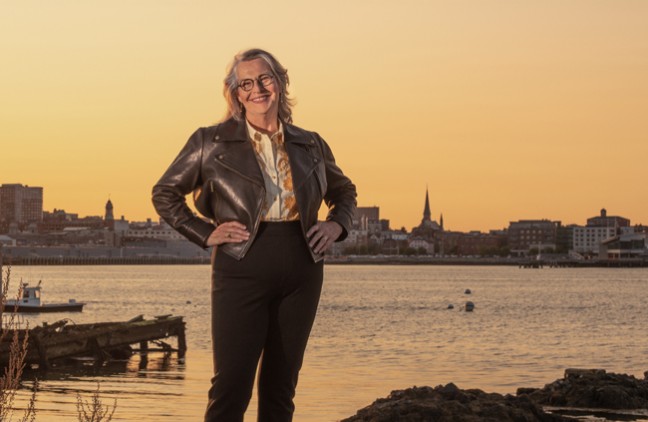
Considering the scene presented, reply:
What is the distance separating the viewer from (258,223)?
4930mm

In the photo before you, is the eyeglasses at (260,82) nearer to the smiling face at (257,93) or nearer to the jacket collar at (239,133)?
the smiling face at (257,93)

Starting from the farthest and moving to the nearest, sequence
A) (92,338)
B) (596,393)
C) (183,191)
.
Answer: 1. (92,338)
2. (596,393)
3. (183,191)

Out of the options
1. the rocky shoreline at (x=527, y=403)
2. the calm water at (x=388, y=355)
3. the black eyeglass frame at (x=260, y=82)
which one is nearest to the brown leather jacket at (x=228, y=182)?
the black eyeglass frame at (x=260, y=82)

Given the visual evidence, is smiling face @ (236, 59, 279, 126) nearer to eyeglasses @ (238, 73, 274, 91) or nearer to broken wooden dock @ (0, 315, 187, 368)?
eyeglasses @ (238, 73, 274, 91)

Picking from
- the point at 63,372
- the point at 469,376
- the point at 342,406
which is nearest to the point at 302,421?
the point at 342,406

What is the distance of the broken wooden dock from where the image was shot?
2934 centimetres

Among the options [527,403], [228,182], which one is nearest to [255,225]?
[228,182]

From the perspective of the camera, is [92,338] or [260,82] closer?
[260,82]

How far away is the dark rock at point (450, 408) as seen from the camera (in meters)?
14.9

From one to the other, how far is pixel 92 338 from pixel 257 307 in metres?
27.9

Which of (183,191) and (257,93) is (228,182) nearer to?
(183,191)

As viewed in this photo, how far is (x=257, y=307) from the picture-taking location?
16.3 feet

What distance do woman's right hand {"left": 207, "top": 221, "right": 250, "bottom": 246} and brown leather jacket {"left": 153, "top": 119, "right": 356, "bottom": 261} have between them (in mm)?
24

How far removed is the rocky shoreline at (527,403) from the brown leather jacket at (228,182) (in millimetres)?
9952
